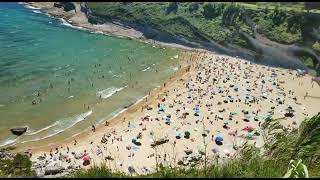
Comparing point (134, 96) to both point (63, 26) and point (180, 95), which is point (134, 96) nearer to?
point (180, 95)

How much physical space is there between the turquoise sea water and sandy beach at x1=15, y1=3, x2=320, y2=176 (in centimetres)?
272

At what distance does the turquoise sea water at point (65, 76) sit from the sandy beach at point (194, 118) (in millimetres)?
2723

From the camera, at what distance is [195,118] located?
48438 millimetres

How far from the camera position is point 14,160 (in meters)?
35.4

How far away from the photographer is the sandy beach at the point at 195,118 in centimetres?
3922

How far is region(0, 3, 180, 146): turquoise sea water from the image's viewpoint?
46469 mm

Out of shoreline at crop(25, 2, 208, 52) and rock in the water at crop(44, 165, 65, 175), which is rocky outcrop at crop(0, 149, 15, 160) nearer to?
rock in the water at crop(44, 165, 65, 175)

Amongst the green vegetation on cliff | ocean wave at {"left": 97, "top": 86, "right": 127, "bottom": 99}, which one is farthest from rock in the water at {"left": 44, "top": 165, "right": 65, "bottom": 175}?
the green vegetation on cliff

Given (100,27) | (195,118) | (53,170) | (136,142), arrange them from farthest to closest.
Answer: (100,27) < (195,118) < (136,142) < (53,170)

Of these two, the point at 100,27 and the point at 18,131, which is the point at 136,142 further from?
the point at 100,27

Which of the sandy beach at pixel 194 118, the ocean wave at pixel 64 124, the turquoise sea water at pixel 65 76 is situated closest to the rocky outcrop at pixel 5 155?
the sandy beach at pixel 194 118

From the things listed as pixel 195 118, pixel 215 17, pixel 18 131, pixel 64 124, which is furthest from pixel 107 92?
pixel 215 17

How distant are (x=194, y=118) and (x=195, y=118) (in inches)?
4.4

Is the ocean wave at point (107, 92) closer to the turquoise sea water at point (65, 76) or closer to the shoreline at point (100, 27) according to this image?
the turquoise sea water at point (65, 76)
